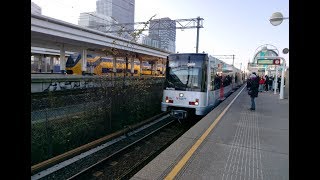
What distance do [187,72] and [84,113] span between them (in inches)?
189

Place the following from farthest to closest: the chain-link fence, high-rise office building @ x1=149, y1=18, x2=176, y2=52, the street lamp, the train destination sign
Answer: high-rise office building @ x1=149, y1=18, x2=176, y2=52 < the train destination sign < the street lamp < the chain-link fence

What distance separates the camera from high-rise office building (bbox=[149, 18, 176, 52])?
88.8ft

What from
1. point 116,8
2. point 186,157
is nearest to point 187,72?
point 186,157

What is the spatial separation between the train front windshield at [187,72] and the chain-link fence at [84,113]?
1.57m

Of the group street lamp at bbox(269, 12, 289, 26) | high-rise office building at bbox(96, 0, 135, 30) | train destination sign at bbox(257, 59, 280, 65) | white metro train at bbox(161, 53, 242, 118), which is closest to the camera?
white metro train at bbox(161, 53, 242, 118)

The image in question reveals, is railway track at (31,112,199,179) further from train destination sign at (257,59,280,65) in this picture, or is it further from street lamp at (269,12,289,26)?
train destination sign at (257,59,280,65)

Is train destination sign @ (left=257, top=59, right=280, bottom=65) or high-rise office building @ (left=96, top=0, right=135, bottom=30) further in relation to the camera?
train destination sign @ (left=257, top=59, right=280, bottom=65)

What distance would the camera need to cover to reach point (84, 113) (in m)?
8.41

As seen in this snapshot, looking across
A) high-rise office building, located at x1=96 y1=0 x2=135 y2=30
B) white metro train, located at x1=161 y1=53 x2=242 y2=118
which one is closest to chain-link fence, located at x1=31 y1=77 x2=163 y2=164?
white metro train, located at x1=161 y1=53 x2=242 y2=118

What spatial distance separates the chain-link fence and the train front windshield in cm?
157

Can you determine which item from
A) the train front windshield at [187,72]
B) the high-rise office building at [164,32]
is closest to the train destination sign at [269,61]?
the high-rise office building at [164,32]

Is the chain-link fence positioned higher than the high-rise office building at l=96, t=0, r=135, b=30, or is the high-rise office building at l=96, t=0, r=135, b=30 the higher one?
the high-rise office building at l=96, t=0, r=135, b=30

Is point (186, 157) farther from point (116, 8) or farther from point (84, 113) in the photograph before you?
point (116, 8)
